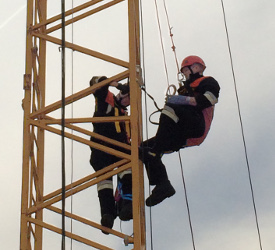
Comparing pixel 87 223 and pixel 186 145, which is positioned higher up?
pixel 186 145

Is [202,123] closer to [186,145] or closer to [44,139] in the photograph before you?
[186,145]

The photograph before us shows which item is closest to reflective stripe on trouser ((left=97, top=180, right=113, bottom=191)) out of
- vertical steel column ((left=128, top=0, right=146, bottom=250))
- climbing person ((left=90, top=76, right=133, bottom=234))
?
climbing person ((left=90, top=76, right=133, bottom=234))

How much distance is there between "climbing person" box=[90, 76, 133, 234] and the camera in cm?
1764

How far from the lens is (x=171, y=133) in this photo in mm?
18203

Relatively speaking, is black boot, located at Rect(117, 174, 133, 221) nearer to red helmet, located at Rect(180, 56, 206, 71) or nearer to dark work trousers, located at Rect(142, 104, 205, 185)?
dark work trousers, located at Rect(142, 104, 205, 185)

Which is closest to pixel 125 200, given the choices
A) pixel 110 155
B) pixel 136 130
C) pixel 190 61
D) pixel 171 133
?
pixel 110 155

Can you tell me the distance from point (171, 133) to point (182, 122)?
29 centimetres

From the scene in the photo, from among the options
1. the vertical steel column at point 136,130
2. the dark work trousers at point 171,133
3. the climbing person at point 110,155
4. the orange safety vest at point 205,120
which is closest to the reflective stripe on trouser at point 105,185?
the climbing person at point 110,155

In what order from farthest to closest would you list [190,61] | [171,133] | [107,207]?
1. [190,61]
2. [171,133]
3. [107,207]

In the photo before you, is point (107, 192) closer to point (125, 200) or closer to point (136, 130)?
point (125, 200)

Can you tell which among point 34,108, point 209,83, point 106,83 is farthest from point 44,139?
point 209,83

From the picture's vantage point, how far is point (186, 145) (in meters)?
18.6

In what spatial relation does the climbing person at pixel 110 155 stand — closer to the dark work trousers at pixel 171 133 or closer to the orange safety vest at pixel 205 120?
the dark work trousers at pixel 171 133

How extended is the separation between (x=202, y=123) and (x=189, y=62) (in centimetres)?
115
